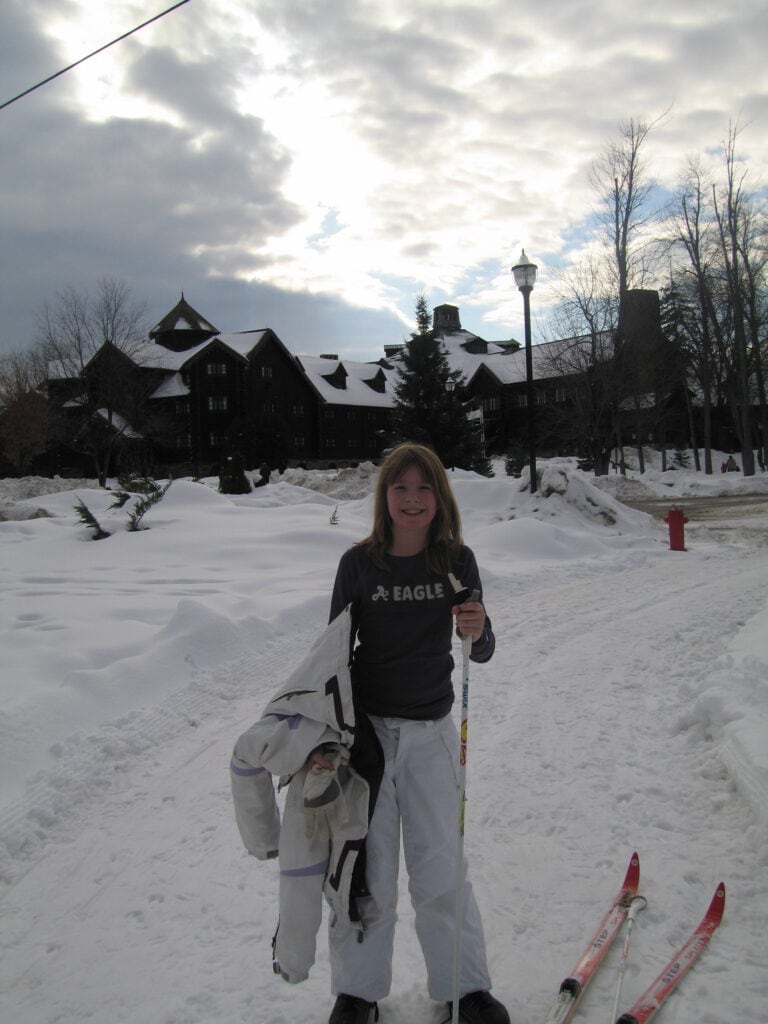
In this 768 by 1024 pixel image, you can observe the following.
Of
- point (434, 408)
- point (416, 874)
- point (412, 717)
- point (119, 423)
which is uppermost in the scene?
point (119, 423)

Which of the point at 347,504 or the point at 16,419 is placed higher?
the point at 16,419

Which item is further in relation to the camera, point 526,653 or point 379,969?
point 526,653

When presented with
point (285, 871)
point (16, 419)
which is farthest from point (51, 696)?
point (16, 419)

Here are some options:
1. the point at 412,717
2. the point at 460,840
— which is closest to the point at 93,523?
the point at 412,717

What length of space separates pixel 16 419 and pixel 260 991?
43.2 metres

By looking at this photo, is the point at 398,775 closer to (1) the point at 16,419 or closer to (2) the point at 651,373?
(2) the point at 651,373

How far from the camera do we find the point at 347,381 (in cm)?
5866

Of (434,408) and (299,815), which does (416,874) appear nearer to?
(299,815)

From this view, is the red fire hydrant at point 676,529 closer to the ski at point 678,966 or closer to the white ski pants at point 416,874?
the ski at point 678,966

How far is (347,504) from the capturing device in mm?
19312

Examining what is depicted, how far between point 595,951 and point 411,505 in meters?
1.81

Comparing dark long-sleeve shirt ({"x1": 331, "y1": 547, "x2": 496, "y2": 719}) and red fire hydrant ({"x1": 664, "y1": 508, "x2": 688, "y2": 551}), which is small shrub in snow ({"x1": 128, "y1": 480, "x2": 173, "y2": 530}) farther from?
dark long-sleeve shirt ({"x1": 331, "y1": 547, "x2": 496, "y2": 719})

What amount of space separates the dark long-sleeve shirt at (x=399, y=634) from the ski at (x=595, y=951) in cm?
102

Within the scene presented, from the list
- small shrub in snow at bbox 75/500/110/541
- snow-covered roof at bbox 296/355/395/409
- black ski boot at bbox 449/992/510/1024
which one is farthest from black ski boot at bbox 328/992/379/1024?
snow-covered roof at bbox 296/355/395/409
